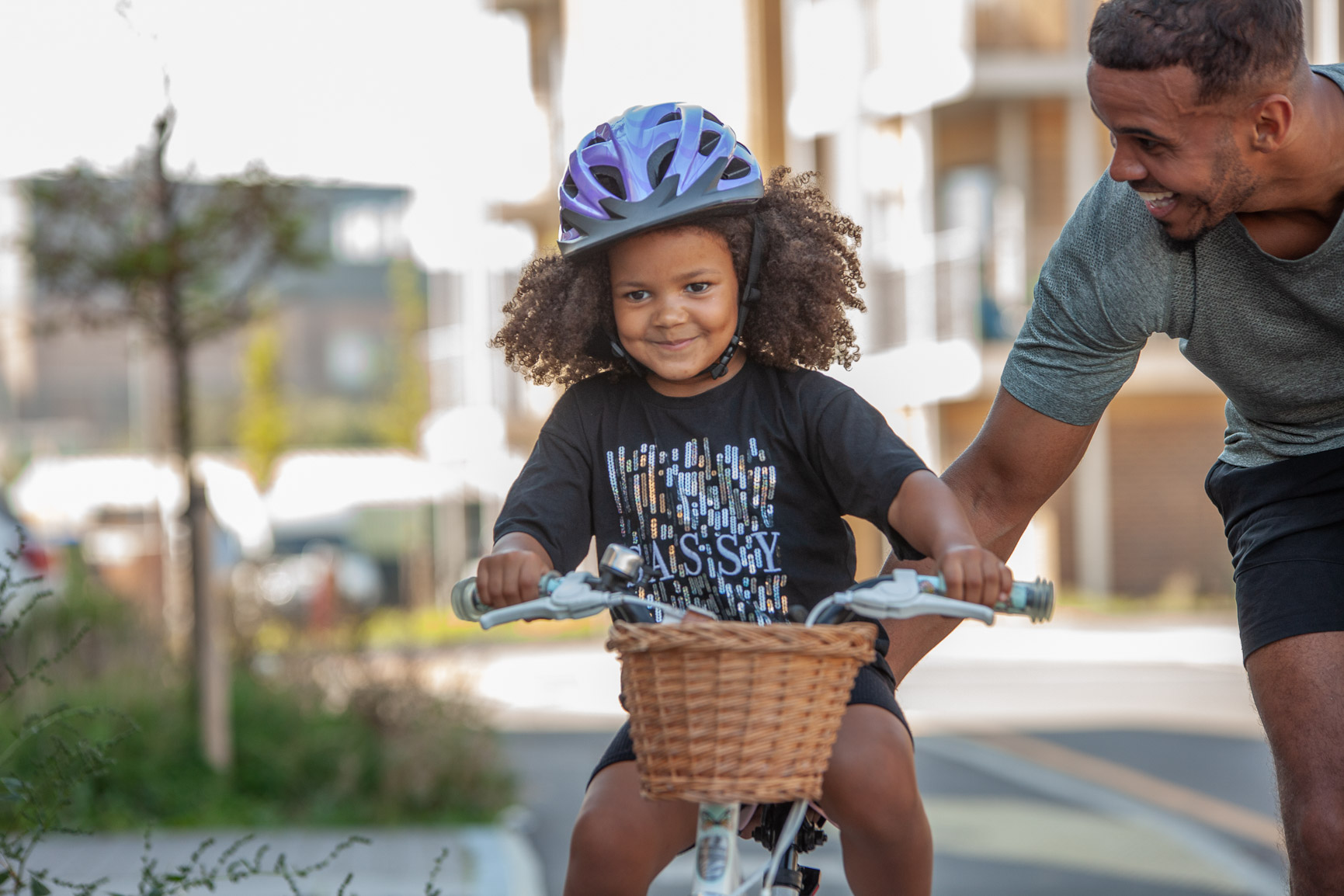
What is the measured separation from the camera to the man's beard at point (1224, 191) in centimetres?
267

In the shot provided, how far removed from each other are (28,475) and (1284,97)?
34156 mm

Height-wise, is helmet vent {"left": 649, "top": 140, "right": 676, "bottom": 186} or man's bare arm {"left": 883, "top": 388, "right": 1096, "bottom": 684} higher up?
helmet vent {"left": 649, "top": 140, "right": 676, "bottom": 186}

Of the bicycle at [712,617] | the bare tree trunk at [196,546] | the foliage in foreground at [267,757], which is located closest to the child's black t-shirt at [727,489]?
the bicycle at [712,617]

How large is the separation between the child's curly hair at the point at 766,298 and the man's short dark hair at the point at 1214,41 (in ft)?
1.99

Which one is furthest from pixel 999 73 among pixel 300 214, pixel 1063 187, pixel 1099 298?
pixel 1099 298

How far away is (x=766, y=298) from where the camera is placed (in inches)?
108

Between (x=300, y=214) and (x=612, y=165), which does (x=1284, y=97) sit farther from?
(x=300, y=214)

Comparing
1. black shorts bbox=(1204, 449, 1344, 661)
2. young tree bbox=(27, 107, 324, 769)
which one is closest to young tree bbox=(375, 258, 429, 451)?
young tree bbox=(27, 107, 324, 769)

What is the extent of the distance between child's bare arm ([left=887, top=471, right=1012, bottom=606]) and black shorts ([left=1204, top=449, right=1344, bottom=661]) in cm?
85

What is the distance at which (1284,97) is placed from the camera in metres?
2.66

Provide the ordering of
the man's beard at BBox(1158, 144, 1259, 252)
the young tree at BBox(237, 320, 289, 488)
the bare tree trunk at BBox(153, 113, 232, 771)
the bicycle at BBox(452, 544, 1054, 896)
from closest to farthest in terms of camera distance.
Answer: the bicycle at BBox(452, 544, 1054, 896) < the man's beard at BBox(1158, 144, 1259, 252) < the bare tree trunk at BBox(153, 113, 232, 771) < the young tree at BBox(237, 320, 289, 488)

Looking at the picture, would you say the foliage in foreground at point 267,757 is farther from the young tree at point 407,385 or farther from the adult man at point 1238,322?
the young tree at point 407,385

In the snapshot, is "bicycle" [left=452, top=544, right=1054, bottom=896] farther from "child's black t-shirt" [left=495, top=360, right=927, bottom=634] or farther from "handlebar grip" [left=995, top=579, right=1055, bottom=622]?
"child's black t-shirt" [left=495, top=360, right=927, bottom=634]

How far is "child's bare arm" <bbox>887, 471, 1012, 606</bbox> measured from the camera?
2168 millimetres
